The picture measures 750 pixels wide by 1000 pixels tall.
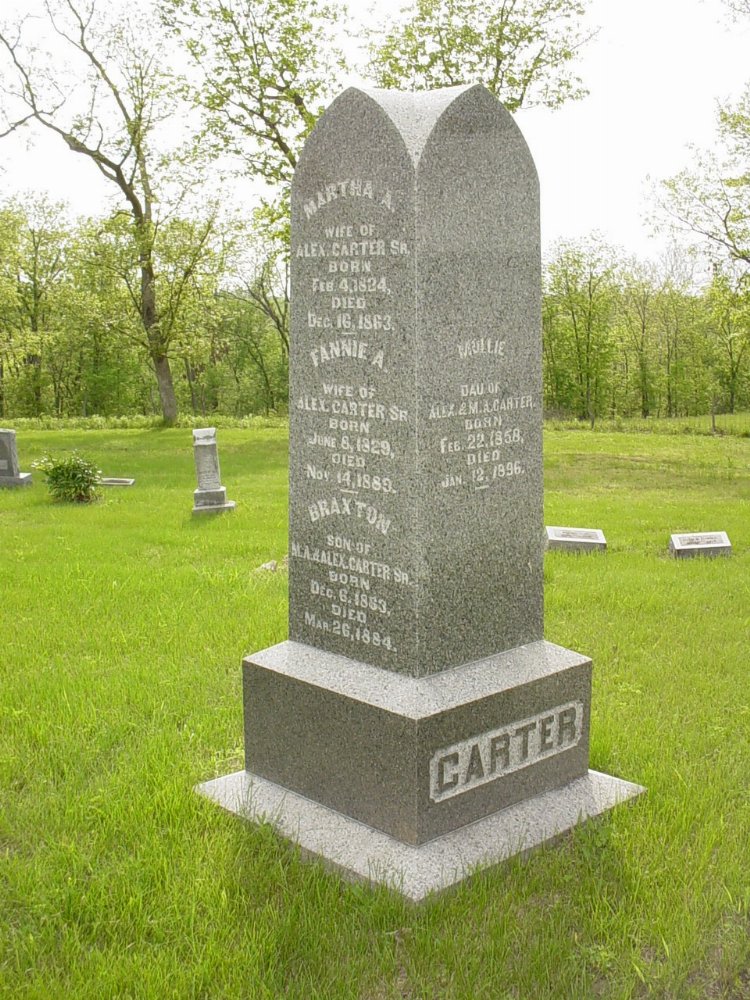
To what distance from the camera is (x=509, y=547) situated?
4254 mm

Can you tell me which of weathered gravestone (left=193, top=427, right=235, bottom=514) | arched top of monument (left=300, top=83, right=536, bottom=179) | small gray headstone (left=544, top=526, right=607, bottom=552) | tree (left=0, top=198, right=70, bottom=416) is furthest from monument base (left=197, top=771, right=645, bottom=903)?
tree (left=0, top=198, right=70, bottom=416)

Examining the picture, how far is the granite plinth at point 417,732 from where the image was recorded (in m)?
3.84

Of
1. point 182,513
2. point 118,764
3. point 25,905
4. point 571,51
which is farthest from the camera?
point 571,51

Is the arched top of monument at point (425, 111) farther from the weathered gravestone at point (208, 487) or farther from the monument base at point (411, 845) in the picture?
the weathered gravestone at point (208, 487)

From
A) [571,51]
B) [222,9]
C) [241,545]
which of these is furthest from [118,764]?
[222,9]

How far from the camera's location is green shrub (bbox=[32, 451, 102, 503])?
47.7 ft

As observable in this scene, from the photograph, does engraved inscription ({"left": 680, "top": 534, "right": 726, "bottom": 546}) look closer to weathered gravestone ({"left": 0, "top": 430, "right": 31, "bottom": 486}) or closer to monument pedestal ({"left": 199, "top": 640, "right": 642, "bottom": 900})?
monument pedestal ({"left": 199, "top": 640, "right": 642, "bottom": 900})

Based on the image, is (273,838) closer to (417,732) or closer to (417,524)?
(417,732)

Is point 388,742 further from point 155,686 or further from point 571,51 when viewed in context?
point 571,51

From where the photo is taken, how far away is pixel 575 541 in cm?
1045

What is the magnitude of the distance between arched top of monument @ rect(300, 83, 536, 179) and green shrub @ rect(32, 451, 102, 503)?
11.4 m

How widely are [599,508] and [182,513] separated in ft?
19.9

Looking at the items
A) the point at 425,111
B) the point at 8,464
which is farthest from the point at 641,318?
the point at 425,111

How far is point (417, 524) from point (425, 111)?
1.67m
